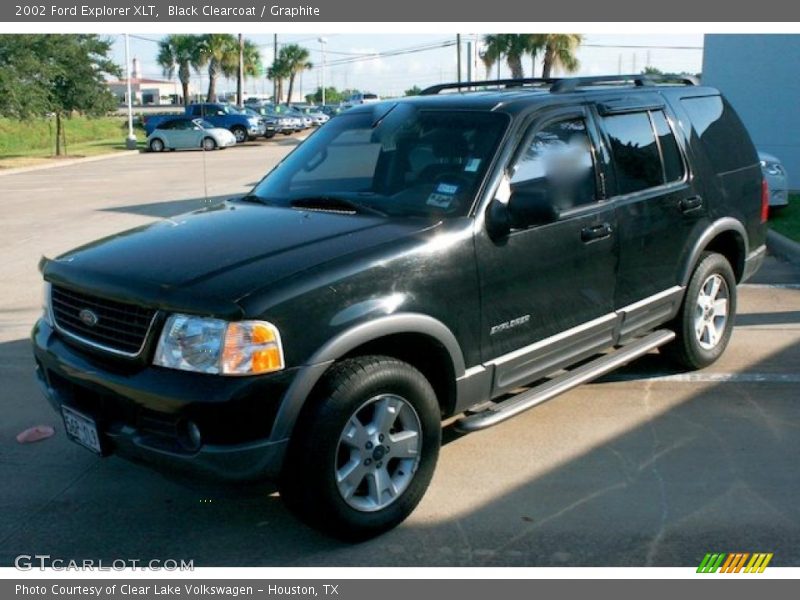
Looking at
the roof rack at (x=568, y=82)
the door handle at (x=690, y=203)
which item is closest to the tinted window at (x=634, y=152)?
the door handle at (x=690, y=203)

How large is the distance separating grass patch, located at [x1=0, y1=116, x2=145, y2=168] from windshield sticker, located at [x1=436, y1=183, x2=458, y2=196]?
2869 cm

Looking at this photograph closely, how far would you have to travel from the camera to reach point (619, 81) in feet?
19.1

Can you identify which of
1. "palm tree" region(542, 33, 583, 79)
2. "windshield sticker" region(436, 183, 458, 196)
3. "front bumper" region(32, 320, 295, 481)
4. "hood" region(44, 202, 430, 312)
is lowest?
"front bumper" region(32, 320, 295, 481)

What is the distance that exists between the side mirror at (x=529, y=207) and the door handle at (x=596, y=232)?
0.46m

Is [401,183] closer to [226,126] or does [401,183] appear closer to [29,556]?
[29,556]

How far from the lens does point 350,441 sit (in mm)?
3799

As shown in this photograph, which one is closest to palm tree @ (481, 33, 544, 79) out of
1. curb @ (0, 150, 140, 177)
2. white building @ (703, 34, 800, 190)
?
curb @ (0, 150, 140, 177)

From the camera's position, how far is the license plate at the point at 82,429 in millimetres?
3801

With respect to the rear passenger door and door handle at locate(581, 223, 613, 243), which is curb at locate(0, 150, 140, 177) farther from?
door handle at locate(581, 223, 613, 243)

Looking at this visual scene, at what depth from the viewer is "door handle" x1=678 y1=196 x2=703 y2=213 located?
5628 millimetres

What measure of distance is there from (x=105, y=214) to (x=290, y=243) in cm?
1214

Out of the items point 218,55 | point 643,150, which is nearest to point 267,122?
point 218,55

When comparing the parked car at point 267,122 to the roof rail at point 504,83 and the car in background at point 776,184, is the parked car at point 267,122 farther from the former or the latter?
the roof rail at point 504,83

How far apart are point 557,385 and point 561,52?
110 ft
